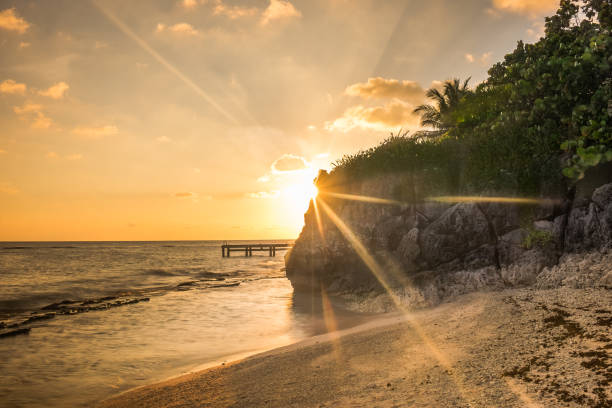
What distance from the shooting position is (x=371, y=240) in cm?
1409

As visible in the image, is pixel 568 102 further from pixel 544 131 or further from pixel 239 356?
pixel 239 356

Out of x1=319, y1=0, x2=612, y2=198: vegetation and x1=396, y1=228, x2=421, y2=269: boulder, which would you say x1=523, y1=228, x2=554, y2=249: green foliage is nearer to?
x1=319, y1=0, x2=612, y2=198: vegetation

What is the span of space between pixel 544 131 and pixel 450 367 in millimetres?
9024

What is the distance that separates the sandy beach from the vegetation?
415 cm

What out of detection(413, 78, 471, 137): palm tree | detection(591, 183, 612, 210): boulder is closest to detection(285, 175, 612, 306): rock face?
detection(591, 183, 612, 210): boulder

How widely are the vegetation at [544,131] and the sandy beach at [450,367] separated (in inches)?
163

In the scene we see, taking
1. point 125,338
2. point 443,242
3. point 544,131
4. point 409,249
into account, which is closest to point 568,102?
point 544,131

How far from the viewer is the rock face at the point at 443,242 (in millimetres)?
8820

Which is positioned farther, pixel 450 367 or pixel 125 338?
pixel 125 338

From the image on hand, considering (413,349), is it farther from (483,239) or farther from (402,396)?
(483,239)

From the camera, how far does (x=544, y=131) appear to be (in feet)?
34.9

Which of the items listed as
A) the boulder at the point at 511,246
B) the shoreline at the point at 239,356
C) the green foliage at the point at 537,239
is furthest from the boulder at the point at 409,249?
the green foliage at the point at 537,239

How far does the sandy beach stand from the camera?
3.95 meters

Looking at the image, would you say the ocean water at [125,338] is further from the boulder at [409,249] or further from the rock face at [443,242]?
the boulder at [409,249]
